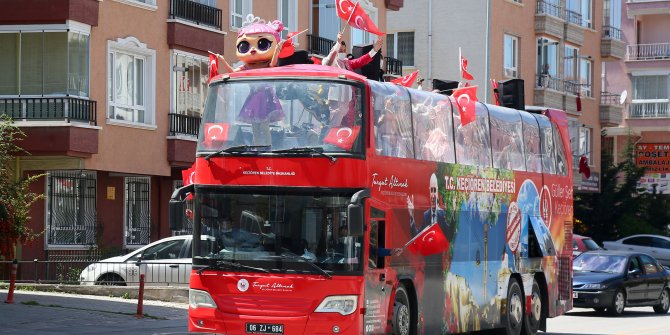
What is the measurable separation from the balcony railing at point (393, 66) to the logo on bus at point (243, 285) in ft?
99.2

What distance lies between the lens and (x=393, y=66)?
4806 cm

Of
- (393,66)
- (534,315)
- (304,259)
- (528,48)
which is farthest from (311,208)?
(528,48)

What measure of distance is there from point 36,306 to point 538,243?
31.1ft

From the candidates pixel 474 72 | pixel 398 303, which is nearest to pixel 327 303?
pixel 398 303

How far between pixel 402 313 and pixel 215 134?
3782 millimetres

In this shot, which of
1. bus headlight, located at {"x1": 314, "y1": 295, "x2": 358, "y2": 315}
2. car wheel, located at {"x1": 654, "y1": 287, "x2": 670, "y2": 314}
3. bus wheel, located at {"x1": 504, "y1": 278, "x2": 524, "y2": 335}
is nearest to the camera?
bus headlight, located at {"x1": 314, "y1": 295, "x2": 358, "y2": 315}

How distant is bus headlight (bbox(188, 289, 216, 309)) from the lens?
17.4 m

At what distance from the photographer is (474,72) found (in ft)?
172

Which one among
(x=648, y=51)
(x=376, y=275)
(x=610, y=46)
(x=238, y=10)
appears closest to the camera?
(x=376, y=275)

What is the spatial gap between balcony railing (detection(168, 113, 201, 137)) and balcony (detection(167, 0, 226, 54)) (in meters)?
1.91

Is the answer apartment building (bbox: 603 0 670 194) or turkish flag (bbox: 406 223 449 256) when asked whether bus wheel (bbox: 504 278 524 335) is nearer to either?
turkish flag (bbox: 406 223 449 256)

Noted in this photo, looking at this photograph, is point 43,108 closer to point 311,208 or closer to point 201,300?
point 201,300

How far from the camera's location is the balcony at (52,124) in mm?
31688

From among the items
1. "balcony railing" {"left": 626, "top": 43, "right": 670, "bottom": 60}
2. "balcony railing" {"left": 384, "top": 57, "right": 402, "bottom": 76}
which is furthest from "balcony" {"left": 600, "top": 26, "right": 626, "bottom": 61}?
"balcony railing" {"left": 384, "top": 57, "right": 402, "bottom": 76}
